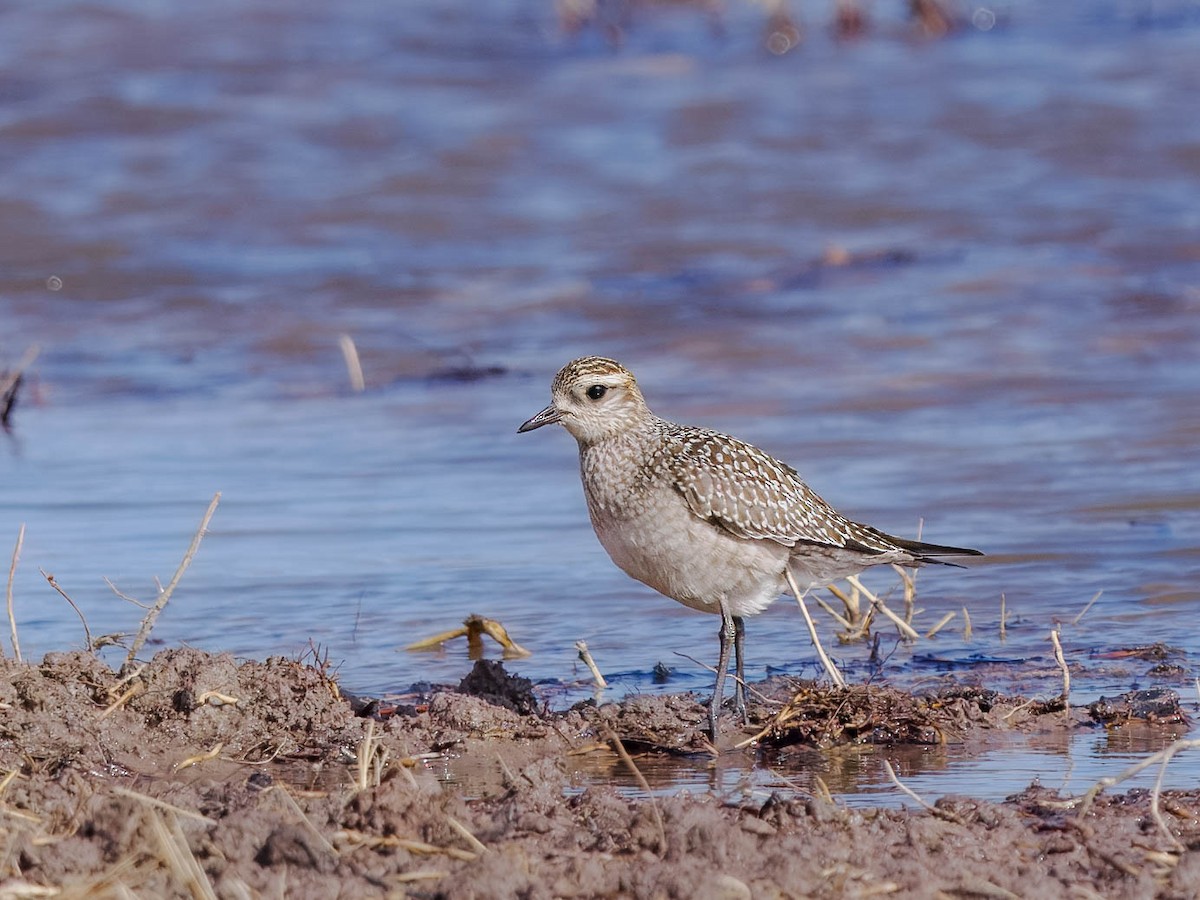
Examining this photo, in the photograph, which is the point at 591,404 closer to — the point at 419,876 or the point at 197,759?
the point at 197,759

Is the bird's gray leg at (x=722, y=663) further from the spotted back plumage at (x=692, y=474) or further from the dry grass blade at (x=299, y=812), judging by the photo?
the dry grass blade at (x=299, y=812)

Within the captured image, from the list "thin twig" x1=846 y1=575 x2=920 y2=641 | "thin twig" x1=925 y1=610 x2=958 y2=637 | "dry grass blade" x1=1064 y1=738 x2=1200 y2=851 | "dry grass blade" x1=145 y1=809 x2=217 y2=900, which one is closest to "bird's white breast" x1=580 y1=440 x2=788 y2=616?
"thin twig" x1=846 y1=575 x2=920 y2=641

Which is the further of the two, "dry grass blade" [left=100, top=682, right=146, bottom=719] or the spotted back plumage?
the spotted back plumage

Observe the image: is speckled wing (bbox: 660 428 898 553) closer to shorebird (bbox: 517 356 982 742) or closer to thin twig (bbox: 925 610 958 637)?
shorebird (bbox: 517 356 982 742)

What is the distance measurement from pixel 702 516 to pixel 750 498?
18cm

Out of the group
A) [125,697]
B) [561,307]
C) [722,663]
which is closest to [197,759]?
[125,697]

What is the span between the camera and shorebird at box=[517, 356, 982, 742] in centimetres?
642

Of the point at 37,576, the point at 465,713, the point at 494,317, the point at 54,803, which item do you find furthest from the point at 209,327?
the point at 54,803

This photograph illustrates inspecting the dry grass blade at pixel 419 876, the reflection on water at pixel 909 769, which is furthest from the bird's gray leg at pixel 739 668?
the dry grass blade at pixel 419 876

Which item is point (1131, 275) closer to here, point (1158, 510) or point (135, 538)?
point (1158, 510)

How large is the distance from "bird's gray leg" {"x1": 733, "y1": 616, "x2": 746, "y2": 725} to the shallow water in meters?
0.34

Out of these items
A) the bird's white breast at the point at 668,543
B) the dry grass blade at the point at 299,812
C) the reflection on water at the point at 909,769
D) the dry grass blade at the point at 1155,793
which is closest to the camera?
the dry grass blade at the point at 299,812

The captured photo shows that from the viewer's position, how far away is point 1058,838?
15.0 ft

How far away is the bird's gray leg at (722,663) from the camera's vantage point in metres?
5.99
